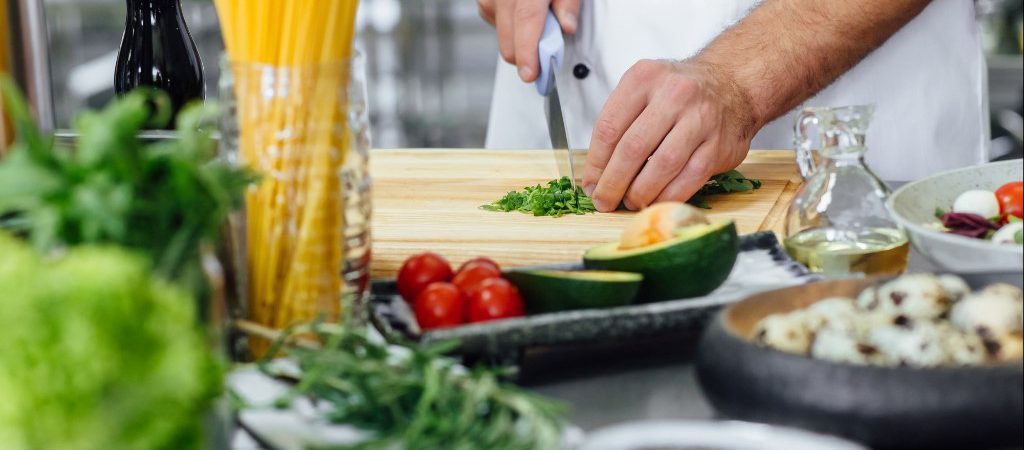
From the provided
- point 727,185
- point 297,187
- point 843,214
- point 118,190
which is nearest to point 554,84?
point 727,185

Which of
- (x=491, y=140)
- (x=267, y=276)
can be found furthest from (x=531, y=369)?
(x=491, y=140)

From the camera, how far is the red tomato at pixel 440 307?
2.72 feet

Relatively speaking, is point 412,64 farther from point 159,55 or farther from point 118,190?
point 118,190

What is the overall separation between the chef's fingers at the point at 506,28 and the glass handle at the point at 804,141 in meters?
0.55

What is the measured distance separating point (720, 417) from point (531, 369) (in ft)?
0.48

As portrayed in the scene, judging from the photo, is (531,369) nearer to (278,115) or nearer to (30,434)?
(278,115)

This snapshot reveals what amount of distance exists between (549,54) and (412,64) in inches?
77.7

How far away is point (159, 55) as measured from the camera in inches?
54.3

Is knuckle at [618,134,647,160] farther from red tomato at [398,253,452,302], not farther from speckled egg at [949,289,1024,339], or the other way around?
speckled egg at [949,289,1024,339]

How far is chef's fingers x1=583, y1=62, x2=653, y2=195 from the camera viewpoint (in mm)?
1394

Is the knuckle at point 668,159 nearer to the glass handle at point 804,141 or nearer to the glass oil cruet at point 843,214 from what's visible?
the glass handle at point 804,141

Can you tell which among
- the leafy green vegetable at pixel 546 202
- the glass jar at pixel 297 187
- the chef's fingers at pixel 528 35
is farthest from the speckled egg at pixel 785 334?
the chef's fingers at pixel 528 35

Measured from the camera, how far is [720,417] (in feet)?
2.46

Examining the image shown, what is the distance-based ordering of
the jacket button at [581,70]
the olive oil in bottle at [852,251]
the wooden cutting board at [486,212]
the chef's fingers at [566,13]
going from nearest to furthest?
the olive oil in bottle at [852,251], the wooden cutting board at [486,212], the chef's fingers at [566,13], the jacket button at [581,70]
